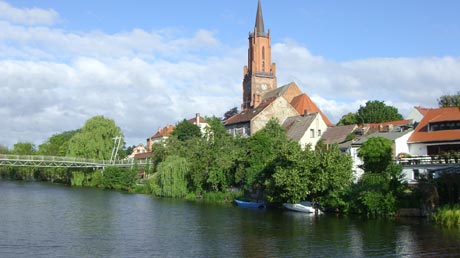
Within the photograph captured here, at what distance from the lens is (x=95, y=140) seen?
99875mm

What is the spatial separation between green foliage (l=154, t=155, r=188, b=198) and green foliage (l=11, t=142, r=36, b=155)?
75.4m

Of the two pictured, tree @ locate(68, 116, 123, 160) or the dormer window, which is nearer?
the dormer window

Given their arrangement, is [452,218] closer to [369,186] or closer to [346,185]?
[369,186]

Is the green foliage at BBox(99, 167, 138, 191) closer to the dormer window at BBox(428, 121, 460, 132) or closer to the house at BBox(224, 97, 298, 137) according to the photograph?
the house at BBox(224, 97, 298, 137)

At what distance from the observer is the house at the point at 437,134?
5731 centimetres

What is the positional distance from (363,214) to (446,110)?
22.9 meters

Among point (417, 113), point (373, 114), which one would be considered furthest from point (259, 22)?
point (417, 113)

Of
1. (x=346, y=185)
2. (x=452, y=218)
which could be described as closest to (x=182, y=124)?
(x=346, y=185)

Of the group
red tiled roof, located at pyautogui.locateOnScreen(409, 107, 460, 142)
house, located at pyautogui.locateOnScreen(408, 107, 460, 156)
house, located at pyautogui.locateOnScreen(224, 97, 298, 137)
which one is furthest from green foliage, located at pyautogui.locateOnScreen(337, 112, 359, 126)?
house, located at pyautogui.locateOnScreen(408, 107, 460, 156)

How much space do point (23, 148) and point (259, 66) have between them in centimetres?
7162

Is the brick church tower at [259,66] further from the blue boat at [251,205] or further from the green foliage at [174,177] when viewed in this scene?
the blue boat at [251,205]

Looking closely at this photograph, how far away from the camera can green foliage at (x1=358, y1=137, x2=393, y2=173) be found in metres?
51.2

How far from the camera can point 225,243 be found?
33375 mm

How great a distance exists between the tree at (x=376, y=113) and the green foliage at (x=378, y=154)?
4616cm
